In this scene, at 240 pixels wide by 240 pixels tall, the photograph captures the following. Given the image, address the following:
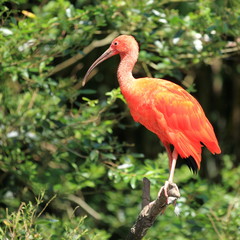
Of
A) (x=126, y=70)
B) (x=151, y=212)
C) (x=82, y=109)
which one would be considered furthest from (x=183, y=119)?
(x=82, y=109)

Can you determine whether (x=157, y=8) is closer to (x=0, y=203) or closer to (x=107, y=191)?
(x=107, y=191)

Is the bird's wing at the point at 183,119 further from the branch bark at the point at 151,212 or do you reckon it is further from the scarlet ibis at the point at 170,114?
the branch bark at the point at 151,212

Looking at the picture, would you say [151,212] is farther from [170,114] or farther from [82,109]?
[82,109]

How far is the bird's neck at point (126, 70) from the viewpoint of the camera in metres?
5.06

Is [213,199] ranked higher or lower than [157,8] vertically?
lower

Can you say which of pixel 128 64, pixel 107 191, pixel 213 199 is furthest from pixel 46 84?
pixel 213 199

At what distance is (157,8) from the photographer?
6.23m

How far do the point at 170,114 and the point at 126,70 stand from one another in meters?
0.50

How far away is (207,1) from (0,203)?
284cm

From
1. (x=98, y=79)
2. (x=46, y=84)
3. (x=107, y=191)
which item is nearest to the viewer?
(x=46, y=84)

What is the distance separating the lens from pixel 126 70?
5145 mm

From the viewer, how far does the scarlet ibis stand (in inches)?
194

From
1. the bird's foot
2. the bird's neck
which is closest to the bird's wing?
the bird's neck

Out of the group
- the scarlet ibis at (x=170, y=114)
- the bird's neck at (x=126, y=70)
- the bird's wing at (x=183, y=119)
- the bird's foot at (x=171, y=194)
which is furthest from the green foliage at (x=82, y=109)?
the bird's foot at (x=171, y=194)
